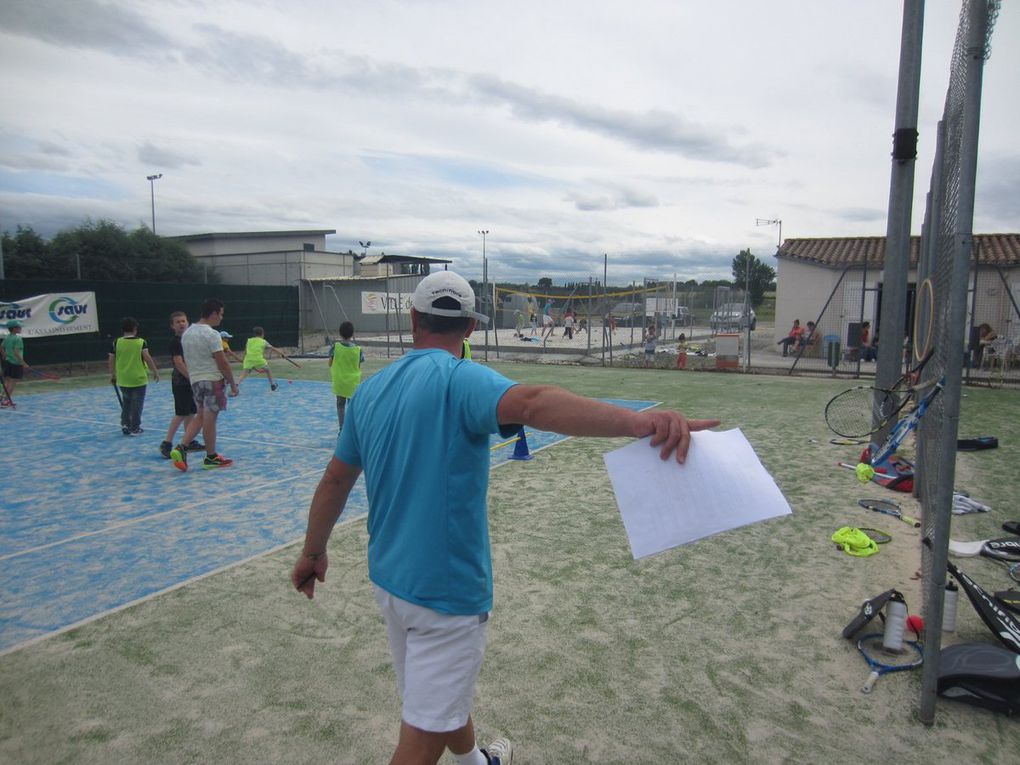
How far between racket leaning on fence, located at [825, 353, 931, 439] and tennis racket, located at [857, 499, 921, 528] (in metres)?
1.29

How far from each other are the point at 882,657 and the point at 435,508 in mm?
3129

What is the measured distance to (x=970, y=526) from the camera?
6.18 meters

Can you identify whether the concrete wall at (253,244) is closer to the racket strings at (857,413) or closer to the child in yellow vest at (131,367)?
the child in yellow vest at (131,367)

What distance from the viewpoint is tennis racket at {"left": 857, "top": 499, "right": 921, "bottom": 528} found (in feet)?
20.4

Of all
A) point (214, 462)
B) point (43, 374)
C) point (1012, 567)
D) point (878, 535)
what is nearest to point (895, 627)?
point (1012, 567)

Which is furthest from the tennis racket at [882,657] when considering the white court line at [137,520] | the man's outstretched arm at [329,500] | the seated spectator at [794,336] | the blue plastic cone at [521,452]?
the seated spectator at [794,336]

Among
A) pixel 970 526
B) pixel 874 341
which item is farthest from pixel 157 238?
pixel 970 526

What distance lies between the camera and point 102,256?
41.3 meters

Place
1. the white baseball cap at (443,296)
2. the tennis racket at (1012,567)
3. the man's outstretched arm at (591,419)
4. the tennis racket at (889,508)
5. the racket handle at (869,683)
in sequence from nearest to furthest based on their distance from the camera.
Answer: the man's outstretched arm at (591,419), the white baseball cap at (443,296), the racket handle at (869,683), the tennis racket at (1012,567), the tennis racket at (889,508)

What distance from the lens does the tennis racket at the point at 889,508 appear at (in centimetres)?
623

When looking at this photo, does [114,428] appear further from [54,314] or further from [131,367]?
[54,314]

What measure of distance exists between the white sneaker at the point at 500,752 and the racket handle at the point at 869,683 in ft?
6.19

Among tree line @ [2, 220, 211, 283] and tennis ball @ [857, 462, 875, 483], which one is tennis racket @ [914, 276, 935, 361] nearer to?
tennis ball @ [857, 462, 875, 483]

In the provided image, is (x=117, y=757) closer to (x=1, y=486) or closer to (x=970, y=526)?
(x=1, y=486)
